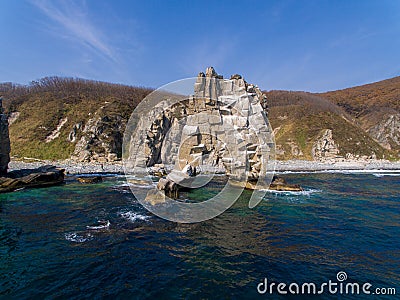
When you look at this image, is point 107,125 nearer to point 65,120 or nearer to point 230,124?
point 65,120

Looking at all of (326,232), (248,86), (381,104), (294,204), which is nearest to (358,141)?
(381,104)

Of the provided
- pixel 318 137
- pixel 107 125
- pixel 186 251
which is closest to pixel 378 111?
pixel 318 137

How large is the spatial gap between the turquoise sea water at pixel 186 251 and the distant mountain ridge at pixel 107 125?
173 feet

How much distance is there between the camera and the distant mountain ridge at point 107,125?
7212 centimetres

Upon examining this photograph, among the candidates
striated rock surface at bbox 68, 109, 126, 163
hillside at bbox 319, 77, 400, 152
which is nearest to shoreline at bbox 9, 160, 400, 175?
striated rock surface at bbox 68, 109, 126, 163

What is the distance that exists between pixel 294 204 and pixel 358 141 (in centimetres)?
8356

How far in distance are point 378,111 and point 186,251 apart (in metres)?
147

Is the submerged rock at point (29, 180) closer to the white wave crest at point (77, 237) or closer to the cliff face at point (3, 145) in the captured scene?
the cliff face at point (3, 145)

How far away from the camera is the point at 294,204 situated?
922 inches

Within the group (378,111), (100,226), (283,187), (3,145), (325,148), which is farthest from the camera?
(378,111)

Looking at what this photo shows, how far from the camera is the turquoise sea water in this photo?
9336 millimetres

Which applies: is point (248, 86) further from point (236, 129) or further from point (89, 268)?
point (89, 268)

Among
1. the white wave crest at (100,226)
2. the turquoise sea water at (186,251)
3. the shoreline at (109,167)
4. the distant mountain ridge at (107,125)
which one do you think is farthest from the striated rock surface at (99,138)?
the white wave crest at (100,226)

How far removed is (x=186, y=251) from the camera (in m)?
12.5
